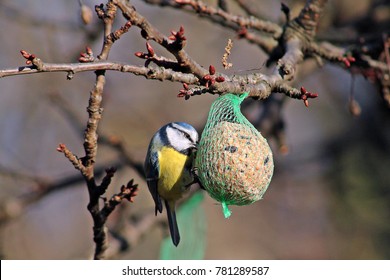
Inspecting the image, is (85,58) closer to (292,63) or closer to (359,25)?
(292,63)

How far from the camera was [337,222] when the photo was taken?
7.50 m

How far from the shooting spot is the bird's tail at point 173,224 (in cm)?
324

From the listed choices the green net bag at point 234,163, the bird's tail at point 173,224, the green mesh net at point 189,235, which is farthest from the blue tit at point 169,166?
the green net bag at point 234,163

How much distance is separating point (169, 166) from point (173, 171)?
4 centimetres

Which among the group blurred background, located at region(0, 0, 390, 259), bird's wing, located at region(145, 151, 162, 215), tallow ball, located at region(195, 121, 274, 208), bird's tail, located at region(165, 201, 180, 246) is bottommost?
blurred background, located at region(0, 0, 390, 259)

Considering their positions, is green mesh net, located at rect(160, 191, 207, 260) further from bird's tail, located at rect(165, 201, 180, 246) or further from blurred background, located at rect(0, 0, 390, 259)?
blurred background, located at rect(0, 0, 390, 259)

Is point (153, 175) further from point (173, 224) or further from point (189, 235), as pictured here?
point (189, 235)

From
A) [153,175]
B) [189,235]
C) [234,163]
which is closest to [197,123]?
[189,235]

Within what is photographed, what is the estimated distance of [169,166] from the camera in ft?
10.6

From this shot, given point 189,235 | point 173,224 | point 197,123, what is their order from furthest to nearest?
point 197,123
point 189,235
point 173,224

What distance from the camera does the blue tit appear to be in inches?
125

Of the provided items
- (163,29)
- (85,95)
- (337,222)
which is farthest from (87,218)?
(337,222)

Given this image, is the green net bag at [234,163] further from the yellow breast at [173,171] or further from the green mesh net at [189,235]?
the green mesh net at [189,235]

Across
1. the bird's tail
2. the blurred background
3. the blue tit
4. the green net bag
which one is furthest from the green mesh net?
the green net bag
